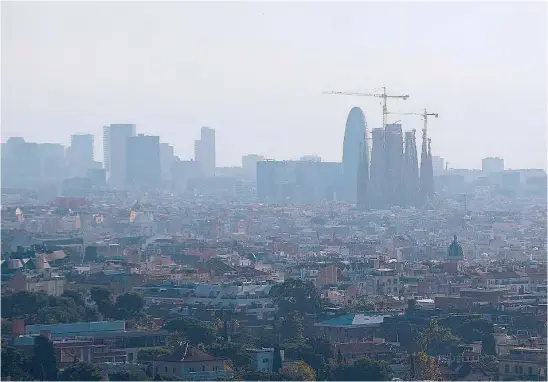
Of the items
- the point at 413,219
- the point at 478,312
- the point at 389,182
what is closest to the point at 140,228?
the point at 413,219

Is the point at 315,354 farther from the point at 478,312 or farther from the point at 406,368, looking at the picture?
the point at 478,312

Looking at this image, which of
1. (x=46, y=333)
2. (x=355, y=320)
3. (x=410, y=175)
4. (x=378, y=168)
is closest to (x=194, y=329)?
(x=46, y=333)

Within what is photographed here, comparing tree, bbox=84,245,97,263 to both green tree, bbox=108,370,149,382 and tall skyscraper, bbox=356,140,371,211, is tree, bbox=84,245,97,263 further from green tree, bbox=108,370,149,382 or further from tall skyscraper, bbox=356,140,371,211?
tall skyscraper, bbox=356,140,371,211

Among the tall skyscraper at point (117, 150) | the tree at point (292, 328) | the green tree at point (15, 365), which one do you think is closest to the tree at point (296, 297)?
the tree at point (292, 328)

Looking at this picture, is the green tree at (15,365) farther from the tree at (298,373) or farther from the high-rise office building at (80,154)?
the high-rise office building at (80,154)

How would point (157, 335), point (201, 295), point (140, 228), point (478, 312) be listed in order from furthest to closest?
point (140, 228)
point (201, 295)
point (478, 312)
point (157, 335)

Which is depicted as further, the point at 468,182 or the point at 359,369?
the point at 468,182

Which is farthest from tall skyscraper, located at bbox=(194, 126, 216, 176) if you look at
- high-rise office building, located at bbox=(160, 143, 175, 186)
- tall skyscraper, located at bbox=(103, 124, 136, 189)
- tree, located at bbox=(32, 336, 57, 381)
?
tree, located at bbox=(32, 336, 57, 381)

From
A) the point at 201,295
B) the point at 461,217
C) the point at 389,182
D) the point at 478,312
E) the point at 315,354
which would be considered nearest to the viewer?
the point at 315,354
